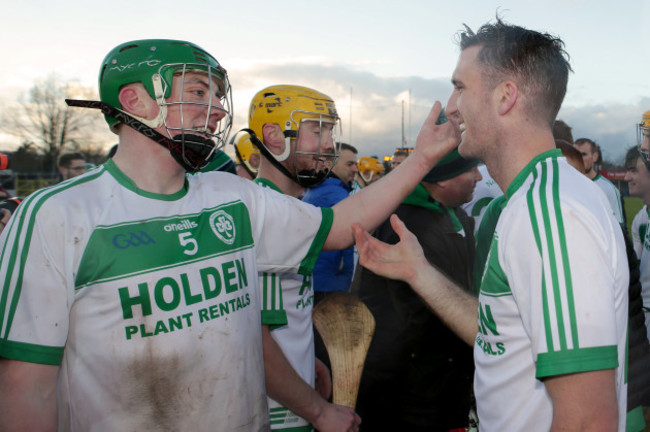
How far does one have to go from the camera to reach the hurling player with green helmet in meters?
1.71

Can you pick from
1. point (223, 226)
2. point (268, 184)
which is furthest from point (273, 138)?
point (223, 226)

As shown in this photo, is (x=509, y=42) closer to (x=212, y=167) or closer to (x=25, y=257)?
(x=25, y=257)

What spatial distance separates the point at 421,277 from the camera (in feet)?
8.55

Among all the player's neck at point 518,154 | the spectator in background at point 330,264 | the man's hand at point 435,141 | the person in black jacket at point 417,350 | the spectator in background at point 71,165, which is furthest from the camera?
the spectator in background at point 71,165

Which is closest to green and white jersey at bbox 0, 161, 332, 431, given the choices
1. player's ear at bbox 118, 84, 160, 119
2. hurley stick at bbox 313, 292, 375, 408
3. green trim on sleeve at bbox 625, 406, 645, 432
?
player's ear at bbox 118, 84, 160, 119

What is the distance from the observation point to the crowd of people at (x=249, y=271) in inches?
59.9

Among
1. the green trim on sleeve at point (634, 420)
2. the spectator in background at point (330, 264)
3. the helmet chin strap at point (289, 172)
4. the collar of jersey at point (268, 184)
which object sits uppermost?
the helmet chin strap at point (289, 172)

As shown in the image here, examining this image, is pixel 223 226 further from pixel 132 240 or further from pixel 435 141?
pixel 435 141

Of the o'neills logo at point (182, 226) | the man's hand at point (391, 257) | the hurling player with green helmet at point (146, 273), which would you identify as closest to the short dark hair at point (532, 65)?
the man's hand at point (391, 257)

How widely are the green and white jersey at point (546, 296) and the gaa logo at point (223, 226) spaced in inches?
40.5

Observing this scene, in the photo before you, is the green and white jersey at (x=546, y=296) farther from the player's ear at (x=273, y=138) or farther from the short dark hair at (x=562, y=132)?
the short dark hair at (x=562, y=132)

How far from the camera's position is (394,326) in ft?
10.6

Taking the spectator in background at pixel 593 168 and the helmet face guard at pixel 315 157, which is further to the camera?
the spectator in background at pixel 593 168

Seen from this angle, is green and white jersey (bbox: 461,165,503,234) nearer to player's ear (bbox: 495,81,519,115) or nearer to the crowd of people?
the crowd of people
